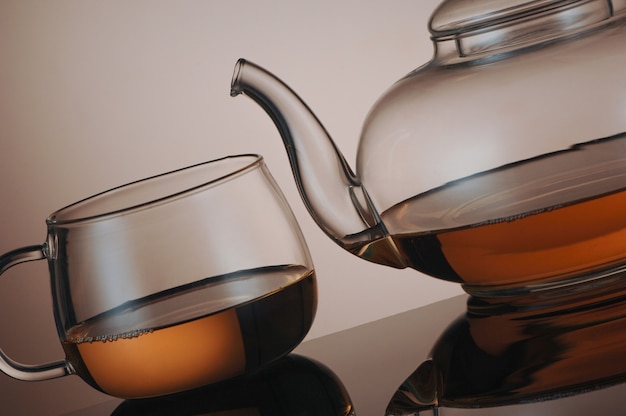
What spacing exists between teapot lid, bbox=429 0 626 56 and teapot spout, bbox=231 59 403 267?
11cm

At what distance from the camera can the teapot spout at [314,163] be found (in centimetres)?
62

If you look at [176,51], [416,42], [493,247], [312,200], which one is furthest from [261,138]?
[493,247]

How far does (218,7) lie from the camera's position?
5.95 feet

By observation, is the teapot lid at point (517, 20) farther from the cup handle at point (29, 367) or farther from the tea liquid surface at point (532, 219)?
the cup handle at point (29, 367)

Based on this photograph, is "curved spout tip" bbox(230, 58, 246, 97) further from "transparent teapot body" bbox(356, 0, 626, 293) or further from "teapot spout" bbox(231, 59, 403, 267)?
"transparent teapot body" bbox(356, 0, 626, 293)

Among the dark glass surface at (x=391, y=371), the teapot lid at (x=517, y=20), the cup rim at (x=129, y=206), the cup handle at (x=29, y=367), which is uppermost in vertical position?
the teapot lid at (x=517, y=20)

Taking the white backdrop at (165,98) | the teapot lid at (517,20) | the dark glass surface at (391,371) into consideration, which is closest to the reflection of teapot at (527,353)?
the dark glass surface at (391,371)

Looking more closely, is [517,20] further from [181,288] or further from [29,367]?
[29,367]

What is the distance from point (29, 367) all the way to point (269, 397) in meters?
0.18

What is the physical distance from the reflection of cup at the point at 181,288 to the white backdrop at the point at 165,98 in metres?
1.20

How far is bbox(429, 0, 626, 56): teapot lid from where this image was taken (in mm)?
553

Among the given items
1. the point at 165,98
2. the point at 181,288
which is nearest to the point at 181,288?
the point at 181,288

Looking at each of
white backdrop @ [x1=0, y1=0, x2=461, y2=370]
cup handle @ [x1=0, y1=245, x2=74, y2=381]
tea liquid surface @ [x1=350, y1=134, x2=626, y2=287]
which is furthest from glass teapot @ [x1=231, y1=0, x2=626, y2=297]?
white backdrop @ [x1=0, y1=0, x2=461, y2=370]

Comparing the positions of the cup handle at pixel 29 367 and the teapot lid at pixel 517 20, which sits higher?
the teapot lid at pixel 517 20
